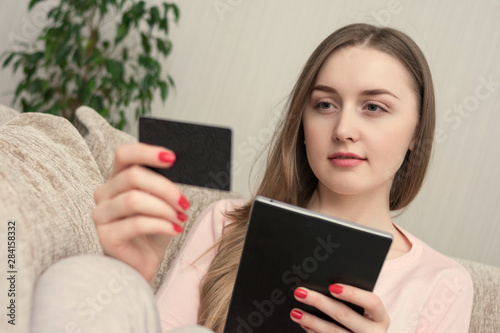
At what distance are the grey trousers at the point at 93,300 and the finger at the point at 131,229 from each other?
0.04m

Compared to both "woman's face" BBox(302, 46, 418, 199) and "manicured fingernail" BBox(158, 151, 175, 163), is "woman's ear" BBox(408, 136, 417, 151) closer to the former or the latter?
"woman's face" BBox(302, 46, 418, 199)

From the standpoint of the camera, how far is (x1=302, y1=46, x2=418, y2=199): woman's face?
1021 mm

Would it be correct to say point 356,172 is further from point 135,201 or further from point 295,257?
point 135,201

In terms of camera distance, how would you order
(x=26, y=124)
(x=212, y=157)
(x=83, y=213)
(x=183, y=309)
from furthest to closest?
(x=26, y=124)
(x=183, y=309)
(x=83, y=213)
(x=212, y=157)

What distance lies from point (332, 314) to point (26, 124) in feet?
2.75

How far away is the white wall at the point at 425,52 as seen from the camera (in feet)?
7.74

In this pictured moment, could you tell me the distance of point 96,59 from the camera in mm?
2428

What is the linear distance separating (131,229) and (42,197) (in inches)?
8.3

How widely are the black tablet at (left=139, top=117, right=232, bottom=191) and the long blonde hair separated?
0.35 metres

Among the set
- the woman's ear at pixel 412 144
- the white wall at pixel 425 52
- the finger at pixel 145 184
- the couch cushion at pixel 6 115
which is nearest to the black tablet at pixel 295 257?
the finger at pixel 145 184

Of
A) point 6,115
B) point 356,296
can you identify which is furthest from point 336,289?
point 6,115

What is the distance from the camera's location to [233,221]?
1.18m

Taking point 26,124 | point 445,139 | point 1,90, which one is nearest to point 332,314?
point 26,124

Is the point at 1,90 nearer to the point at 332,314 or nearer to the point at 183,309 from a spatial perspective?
the point at 183,309
